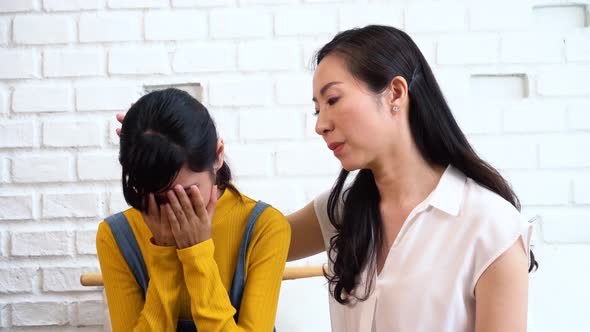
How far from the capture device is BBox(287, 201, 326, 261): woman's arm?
1.17 meters

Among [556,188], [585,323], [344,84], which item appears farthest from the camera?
[556,188]

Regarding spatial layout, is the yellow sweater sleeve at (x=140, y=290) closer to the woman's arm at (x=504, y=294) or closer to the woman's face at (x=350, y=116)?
the woman's face at (x=350, y=116)

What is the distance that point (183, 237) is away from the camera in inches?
36.0

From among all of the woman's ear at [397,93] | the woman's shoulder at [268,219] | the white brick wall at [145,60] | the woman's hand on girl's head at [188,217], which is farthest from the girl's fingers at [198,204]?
the white brick wall at [145,60]

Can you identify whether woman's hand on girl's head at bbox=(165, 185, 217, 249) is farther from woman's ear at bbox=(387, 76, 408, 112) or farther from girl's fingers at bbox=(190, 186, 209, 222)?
woman's ear at bbox=(387, 76, 408, 112)

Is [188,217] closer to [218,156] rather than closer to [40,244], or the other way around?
[218,156]

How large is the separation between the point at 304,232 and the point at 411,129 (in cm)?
31

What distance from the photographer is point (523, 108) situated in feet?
4.82

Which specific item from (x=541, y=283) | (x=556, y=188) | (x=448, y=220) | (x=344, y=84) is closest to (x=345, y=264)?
(x=448, y=220)

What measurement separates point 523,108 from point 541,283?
1.40 ft

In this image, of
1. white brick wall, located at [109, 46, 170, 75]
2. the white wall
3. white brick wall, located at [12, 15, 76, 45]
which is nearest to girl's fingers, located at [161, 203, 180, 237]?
the white wall

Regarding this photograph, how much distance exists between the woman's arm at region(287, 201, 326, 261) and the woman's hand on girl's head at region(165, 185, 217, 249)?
282 millimetres

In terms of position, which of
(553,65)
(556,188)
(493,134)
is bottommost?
(556,188)

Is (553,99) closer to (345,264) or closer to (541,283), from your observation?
(541,283)
